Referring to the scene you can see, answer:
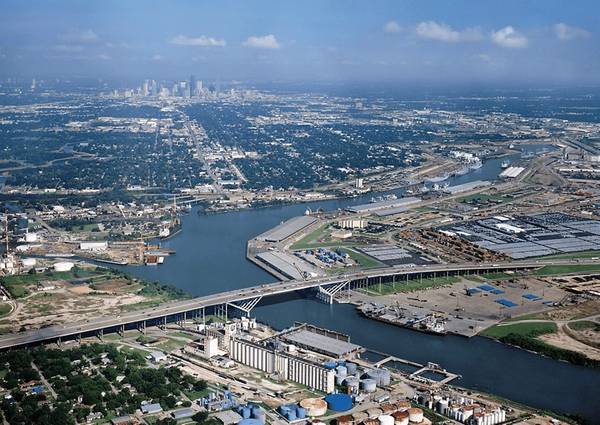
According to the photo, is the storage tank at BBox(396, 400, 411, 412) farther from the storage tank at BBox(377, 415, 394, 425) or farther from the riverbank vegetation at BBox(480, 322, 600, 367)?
the riverbank vegetation at BBox(480, 322, 600, 367)

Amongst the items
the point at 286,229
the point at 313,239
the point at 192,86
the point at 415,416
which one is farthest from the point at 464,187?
the point at 192,86

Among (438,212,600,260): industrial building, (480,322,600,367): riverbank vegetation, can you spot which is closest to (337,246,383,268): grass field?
(438,212,600,260): industrial building

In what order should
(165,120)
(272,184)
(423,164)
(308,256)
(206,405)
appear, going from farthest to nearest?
(165,120)
(423,164)
(272,184)
(308,256)
(206,405)

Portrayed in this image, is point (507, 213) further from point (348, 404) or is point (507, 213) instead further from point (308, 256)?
point (348, 404)

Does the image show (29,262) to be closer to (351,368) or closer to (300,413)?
(351,368)

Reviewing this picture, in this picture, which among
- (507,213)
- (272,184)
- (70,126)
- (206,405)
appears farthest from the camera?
(70,126)

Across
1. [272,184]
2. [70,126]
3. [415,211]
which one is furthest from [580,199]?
[70,126]
